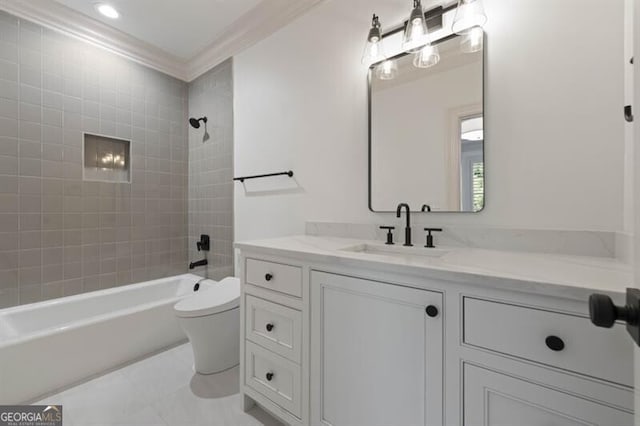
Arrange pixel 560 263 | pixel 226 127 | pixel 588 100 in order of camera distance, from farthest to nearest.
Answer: pixel 226 127 → pixel 588 100 → pixel 560 263

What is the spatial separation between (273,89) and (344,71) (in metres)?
0.67

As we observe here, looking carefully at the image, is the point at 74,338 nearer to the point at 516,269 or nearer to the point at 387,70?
the point at 516,269

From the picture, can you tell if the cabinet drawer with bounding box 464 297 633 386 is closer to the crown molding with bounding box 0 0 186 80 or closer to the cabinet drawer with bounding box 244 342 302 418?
the cabinet drawer with bounding box 244 342 302 418

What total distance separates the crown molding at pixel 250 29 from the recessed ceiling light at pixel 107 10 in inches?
26.3

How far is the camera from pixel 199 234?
2.76 meters

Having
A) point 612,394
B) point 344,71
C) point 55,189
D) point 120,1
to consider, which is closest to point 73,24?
point 120,1

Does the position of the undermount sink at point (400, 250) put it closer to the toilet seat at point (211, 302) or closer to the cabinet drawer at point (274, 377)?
the cabinet drawer at point (274, 377)

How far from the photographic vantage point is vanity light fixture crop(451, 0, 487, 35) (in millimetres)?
1139

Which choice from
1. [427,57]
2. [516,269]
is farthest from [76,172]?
[516,269]

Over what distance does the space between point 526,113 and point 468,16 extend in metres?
0.50

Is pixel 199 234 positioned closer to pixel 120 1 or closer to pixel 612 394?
pixel 120 1

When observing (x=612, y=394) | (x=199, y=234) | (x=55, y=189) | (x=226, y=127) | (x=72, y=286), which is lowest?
(x=72, y=286)

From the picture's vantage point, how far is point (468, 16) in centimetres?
116

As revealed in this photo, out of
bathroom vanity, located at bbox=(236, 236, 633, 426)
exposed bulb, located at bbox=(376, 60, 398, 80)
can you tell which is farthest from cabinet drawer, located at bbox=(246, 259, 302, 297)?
exposed bulb, located at bbox=(376, 60, 398, 80)
